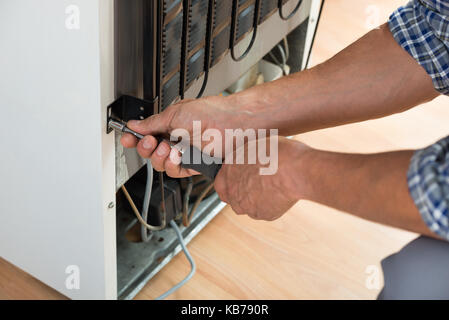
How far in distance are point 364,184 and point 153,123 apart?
26 centimetres

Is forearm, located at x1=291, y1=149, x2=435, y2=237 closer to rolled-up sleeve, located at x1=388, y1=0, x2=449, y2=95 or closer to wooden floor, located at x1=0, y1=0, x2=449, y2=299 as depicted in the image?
rolled-up sleeve, located at x1=388, y1=0, x2=449, y2=95

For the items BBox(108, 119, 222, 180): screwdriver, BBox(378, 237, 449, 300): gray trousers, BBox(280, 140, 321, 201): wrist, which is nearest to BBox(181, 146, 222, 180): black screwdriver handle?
BBox(108, 119, 222, 180): screwdriver

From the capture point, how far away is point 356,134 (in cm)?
140

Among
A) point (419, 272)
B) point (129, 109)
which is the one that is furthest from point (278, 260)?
point (129, 109)

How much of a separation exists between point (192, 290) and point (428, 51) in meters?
0.60

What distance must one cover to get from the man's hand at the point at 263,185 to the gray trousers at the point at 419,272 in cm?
16

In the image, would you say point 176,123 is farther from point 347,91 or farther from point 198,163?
point 347,91

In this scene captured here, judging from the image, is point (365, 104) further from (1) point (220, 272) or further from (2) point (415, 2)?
(1) point (220, 272)

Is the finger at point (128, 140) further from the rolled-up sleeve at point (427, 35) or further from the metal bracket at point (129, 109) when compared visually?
the rolled-up sleeve at point (427, 35)

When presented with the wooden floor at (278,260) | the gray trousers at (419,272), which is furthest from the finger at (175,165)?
the wooden floor at (278,260)

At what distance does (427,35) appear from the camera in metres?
0.74

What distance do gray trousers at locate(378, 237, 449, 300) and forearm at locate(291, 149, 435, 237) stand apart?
0.16 m

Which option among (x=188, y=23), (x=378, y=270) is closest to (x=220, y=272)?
(x=378, y=270)

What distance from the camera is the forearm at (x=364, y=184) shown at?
0.55 metres
